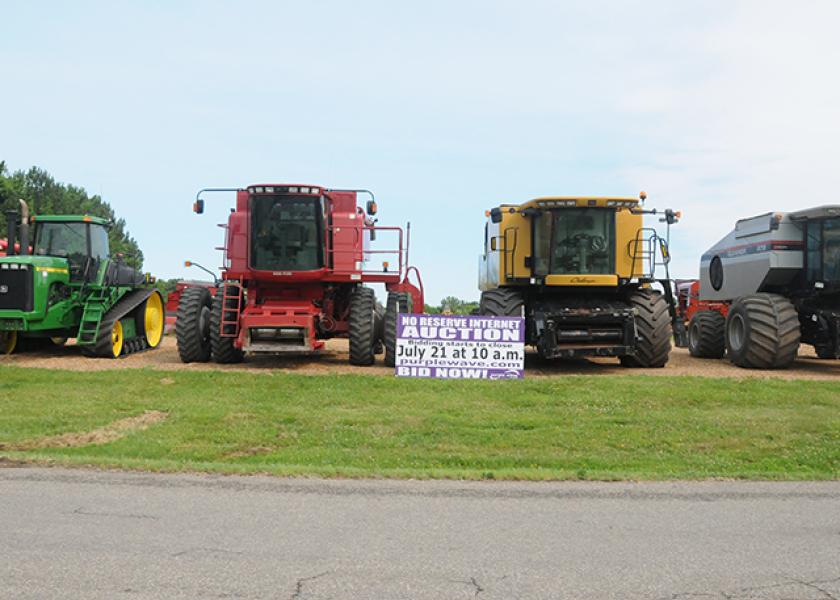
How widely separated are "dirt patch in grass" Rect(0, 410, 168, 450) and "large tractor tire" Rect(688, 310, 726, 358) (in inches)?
544

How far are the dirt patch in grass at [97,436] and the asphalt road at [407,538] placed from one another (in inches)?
56.7

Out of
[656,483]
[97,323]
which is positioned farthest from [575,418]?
[97,323]

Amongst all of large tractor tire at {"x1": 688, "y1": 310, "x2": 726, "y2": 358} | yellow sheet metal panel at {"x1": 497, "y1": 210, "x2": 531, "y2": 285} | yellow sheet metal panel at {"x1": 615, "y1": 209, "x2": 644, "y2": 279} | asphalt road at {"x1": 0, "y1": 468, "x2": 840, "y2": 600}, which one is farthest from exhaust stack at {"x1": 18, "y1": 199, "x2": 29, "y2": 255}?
large tractor tire at {"x1": 688, "y1": 310, "x2": 726, "y2": 358}

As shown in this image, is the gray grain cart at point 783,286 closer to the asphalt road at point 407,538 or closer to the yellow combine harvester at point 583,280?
the yellow combine harvester at point 583,280

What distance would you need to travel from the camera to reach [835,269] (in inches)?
645

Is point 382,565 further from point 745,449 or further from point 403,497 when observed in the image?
point 745,449

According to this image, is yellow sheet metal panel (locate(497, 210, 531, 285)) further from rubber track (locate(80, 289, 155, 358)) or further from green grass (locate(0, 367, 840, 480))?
rubber track (locate(80, 289, 155, 358))

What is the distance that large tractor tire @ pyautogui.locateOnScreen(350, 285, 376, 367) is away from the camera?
645 inches

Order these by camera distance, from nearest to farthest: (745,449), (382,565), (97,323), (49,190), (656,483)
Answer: (382,565) → (656,483) → (745,449) → (97,323) → (49,190)

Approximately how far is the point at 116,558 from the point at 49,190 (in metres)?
79.3

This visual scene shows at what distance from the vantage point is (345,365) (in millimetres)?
16750

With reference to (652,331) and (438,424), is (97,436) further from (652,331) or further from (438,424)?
(652,331)

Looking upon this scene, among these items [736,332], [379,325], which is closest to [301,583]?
[379,325]

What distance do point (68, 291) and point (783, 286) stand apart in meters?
15.5
